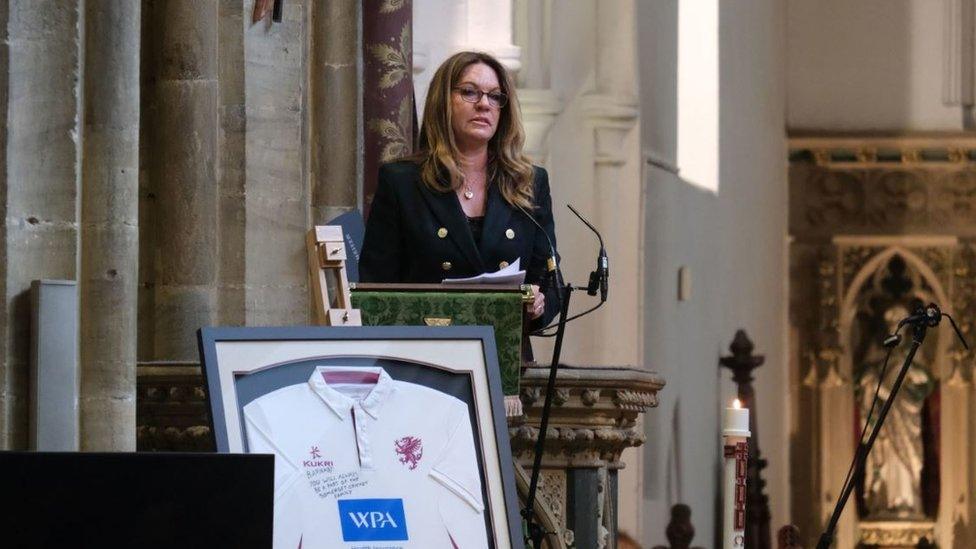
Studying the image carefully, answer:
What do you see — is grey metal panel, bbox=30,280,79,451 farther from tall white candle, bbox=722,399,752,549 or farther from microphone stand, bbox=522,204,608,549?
tall white candle, bbox=722,399,752,549

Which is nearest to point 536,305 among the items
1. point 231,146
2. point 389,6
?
point 231,146

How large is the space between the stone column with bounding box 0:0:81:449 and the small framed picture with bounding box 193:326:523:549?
160cm

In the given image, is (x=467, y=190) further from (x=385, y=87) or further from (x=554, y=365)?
(x=385, y=87)

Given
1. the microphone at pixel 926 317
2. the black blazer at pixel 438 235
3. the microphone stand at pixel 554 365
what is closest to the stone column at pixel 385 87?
the black blazer at pixel 438 235

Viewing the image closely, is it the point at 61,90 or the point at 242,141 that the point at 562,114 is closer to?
the point at 242,141

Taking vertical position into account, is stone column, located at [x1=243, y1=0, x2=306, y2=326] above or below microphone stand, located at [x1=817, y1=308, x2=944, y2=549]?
above

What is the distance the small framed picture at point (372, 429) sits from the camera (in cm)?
334

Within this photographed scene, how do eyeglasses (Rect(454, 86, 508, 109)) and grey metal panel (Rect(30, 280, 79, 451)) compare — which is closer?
eyeglasses (Rect(454, 86, 508, 109))

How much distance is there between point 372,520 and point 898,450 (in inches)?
445

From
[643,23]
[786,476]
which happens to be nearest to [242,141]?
[643,23]

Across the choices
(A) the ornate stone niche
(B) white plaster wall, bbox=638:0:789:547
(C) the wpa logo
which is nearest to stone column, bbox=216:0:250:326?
(C) the wpa logo

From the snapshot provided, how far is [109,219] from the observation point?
5281 mm

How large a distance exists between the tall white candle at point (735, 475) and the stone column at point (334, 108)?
4101 millimetres

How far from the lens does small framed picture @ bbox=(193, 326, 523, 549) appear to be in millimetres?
3344
